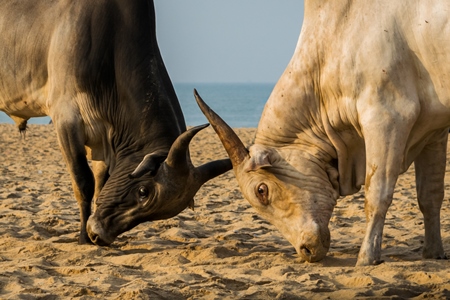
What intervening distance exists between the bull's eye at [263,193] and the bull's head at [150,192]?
878 millimetres

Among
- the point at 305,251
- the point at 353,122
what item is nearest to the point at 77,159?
the point at 305,251

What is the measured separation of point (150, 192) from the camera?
7.63 meters

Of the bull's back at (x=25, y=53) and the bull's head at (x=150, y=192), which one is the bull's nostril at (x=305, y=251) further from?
the bull's back at (x=25, y=53)

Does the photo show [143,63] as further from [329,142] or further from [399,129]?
[399,129]

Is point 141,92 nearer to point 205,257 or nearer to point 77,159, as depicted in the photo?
point 77,159

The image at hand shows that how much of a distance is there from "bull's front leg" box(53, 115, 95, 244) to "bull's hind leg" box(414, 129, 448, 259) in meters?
2.90

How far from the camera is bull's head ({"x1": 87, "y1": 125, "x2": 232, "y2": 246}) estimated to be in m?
7.54

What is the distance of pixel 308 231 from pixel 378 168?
0.68 metres

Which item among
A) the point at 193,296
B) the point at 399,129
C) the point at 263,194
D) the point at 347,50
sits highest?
the point at 347,50

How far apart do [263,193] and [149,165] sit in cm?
123

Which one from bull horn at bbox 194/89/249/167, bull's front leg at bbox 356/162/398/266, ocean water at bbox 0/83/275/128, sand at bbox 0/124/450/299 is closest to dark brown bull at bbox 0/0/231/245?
sand at bbox 0/124/450/299

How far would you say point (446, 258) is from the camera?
718cm

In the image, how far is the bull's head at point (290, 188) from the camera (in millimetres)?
6652

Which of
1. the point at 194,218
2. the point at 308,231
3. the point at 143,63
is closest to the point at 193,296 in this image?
the point at 308,231
